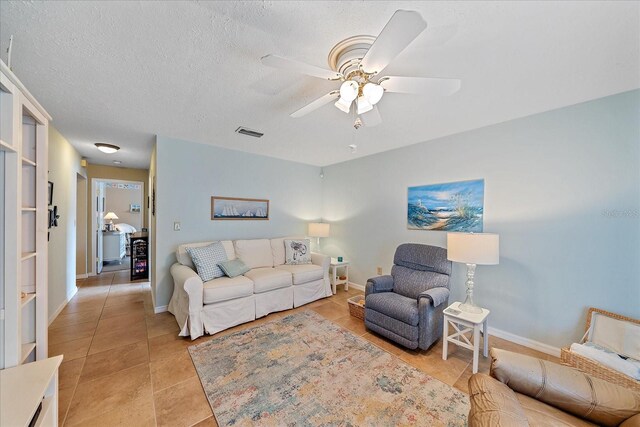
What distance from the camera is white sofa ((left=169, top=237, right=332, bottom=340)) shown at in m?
2.52

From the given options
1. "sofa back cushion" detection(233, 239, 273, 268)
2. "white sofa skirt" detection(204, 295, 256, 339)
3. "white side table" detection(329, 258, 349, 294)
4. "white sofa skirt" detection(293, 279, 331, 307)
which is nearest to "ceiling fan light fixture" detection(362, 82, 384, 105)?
"white sofa skirt" detection(204, 295, 256, 339)

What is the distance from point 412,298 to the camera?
2668mm

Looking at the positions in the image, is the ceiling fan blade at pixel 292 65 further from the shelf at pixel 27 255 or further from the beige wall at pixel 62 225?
the beige wall at pixel 62 225

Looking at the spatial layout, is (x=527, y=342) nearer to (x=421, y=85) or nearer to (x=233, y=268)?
(x=421, y=85)

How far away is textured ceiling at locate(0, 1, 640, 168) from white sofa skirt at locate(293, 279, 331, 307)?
7.55 ft

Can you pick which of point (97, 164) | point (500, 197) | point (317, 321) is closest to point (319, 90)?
point (500, 197)

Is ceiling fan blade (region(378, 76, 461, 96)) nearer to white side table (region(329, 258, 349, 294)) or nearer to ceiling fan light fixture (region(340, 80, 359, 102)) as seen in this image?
ceiling fan light fixture (region(340, 80, 359, 102))

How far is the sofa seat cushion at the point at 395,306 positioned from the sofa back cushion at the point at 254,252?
176 cm

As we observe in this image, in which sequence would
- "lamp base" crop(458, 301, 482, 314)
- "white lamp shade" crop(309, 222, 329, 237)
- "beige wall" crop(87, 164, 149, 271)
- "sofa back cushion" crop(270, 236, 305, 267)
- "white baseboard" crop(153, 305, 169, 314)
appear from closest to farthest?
"lamp base" crop(458, 301, 482, 314)
"white baseboard" crop(153, 305, 169, 314)
"sofa back cushion" crop(270, 236, 305, 267)
"white lamp shade" crop(309, 222, 329, 237)
"beige wall" crop(87, 164, 149, 271)

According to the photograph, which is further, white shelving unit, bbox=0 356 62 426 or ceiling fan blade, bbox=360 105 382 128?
ceiling fan blade, bbox=360 105 382 128

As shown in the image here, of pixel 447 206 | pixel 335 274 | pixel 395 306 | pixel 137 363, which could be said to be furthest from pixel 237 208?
pixel 447 206

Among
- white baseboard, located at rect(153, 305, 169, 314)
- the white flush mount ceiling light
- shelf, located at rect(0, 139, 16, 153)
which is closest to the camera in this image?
shelf, located at rect(0, 139, 16, 153)

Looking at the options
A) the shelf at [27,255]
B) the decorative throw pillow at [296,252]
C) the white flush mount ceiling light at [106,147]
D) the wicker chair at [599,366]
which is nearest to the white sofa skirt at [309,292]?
the decorative throw pillow at [296,252]

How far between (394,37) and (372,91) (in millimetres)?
364
